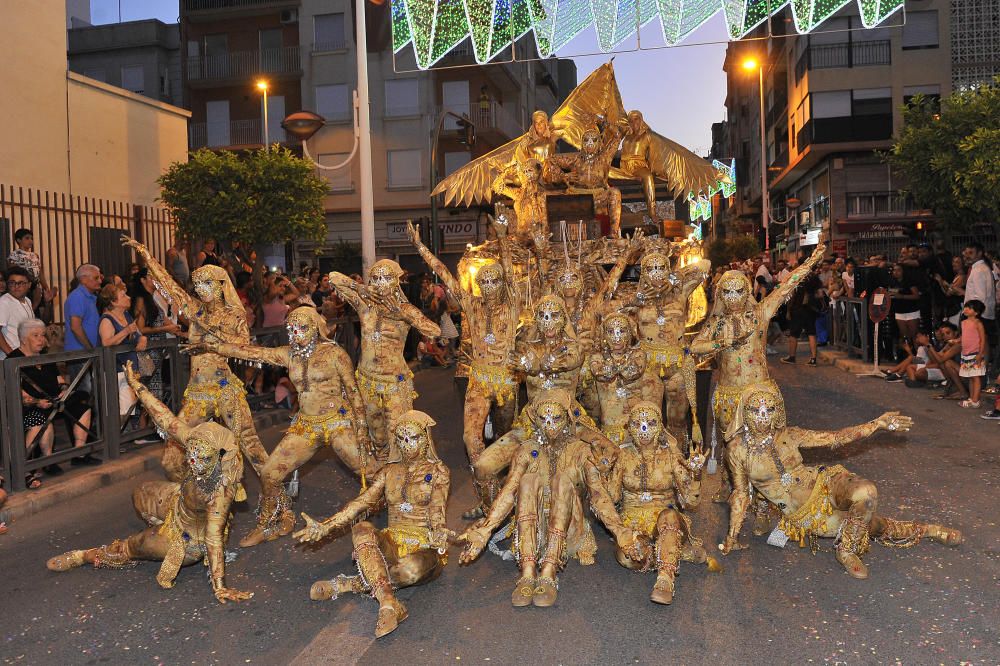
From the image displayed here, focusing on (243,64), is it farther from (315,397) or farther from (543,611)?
(543,611)

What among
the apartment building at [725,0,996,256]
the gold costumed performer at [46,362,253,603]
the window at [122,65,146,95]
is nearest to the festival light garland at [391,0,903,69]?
the gold costumed performer at [46,362,253,603]

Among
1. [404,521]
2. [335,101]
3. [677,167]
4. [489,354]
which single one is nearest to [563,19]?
[677,167]

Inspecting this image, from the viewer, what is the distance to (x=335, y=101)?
3831cm

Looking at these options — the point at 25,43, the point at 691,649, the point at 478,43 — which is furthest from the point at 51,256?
the point at 691,649

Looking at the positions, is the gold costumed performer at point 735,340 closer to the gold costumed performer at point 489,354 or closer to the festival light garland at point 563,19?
the gold costumed performer at point 489,354

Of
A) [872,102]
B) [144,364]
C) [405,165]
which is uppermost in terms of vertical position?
[872,102]

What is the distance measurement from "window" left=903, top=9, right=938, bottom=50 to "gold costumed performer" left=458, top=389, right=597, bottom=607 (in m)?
32.8

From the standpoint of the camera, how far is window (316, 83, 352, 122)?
38.2 meters

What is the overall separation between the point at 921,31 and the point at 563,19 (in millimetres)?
27771

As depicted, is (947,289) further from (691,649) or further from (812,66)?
(812,66)

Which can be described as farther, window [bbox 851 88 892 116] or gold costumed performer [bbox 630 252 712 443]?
window [bbox 851 88 892 116]

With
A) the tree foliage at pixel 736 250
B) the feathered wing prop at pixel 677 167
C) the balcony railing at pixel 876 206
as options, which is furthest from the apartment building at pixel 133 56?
the feathered wing prop at pixel 677 167

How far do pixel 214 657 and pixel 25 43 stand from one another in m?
14.4

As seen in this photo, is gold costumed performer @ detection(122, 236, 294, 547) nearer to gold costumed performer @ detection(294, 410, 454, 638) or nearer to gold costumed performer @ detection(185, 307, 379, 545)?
gold costumed performer @ detection(185, 307, 379, 545)
